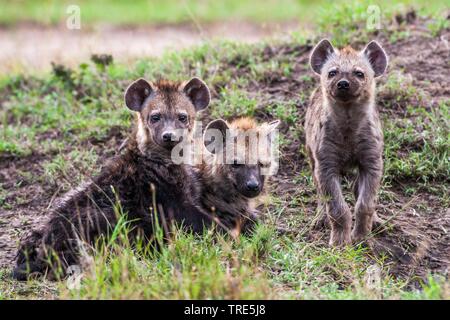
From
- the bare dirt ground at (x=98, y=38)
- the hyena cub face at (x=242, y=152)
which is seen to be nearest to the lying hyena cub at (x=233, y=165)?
the hyena cub face at (x=242, y=152)

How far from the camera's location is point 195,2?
14.7m

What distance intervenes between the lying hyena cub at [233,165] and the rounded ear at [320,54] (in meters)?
0.59

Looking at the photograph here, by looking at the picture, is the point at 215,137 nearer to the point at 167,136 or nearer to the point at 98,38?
the point at 167,136

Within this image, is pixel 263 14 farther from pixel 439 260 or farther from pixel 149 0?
pixel 439 260

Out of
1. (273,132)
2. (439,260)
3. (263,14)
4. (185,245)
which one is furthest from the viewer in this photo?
(263,14)

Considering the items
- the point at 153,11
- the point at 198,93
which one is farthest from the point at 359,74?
the point at 153,11

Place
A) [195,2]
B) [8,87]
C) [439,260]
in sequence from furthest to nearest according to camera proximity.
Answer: [195,2]
[8,87]
[439,260]

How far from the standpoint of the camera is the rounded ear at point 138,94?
5.94 meters

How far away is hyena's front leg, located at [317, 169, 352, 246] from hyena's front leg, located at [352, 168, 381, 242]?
64 mm

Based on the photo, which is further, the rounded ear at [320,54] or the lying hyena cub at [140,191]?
the rounded ear at [320,54]

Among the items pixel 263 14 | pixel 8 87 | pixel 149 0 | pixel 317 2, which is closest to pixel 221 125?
pixel 8 87

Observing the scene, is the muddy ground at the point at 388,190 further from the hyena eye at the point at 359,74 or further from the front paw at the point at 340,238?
the hyena eye at the point at 359,74

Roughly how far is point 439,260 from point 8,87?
5223 millimetres

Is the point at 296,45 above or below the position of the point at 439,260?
above
